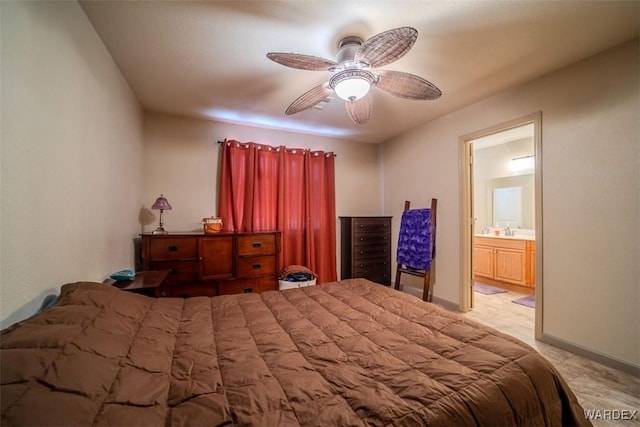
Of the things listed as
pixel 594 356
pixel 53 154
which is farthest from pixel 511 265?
pixel 53 154

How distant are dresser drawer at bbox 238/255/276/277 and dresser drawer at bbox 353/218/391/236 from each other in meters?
1.40

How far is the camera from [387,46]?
1.46m

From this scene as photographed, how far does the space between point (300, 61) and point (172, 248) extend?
7.29 feet

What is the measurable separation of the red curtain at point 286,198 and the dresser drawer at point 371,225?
36 centimetres

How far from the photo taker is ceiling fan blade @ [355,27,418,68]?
1.34 metres

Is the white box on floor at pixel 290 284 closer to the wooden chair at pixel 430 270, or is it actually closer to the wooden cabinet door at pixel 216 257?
the wooden cabinet door at pixel 216 257

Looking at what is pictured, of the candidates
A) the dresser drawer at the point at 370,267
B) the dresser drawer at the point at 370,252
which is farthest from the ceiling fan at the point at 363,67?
the dresser drawer at the point at 370,267

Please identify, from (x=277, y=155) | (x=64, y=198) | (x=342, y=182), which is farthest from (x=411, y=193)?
(x=64, y=198)

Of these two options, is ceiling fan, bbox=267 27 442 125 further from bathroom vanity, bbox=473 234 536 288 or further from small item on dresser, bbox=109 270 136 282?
bathroom vanity, bbox=473 234 536 288

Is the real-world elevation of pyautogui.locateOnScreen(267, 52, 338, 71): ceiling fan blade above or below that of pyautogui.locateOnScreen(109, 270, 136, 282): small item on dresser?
above

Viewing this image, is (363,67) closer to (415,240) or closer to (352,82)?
(352,82)

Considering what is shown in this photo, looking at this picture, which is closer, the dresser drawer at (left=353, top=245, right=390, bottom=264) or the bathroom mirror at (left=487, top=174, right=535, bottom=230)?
the dresser drawer at (left=353, top=245, right=390, bottom=264)

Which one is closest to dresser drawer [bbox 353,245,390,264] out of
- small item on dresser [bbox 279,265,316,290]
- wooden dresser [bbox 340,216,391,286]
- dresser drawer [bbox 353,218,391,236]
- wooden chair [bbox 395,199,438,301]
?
wooden dresser [bbox 340,216,391,286]

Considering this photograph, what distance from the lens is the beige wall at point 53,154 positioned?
987 mm
